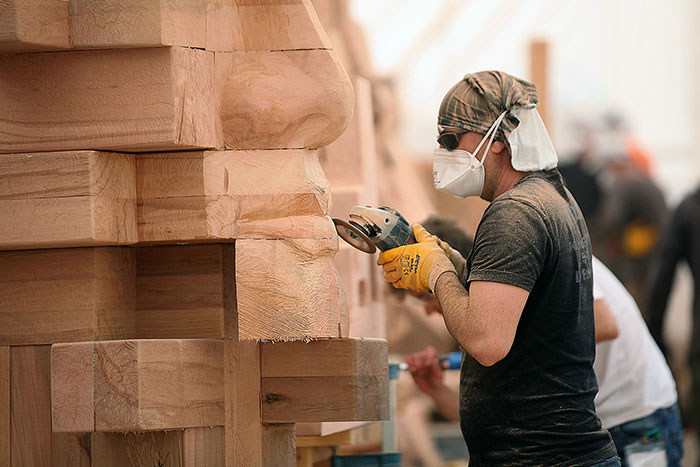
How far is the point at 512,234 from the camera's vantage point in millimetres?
2436

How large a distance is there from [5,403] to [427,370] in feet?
5.28

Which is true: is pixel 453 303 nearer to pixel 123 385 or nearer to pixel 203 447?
pixel 203 447

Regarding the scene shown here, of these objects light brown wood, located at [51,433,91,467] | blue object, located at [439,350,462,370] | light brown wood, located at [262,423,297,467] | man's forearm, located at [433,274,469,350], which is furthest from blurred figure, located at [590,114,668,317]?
light brown wood, located at [51,433,91,467]

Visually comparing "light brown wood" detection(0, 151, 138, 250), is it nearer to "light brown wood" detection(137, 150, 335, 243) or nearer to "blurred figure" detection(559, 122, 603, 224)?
"light brown wood" detection(137, 150, 335, 243)

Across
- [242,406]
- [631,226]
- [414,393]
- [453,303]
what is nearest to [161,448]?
[242,406]

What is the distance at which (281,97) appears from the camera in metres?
2.38

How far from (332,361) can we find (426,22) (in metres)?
7.13

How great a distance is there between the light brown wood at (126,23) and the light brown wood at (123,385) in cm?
65

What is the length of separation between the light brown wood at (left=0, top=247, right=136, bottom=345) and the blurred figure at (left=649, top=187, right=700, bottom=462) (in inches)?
142

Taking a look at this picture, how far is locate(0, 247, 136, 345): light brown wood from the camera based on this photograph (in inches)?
93.2

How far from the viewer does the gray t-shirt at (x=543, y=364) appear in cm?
249

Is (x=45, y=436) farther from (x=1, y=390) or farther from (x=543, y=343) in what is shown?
(x=543, y=343)

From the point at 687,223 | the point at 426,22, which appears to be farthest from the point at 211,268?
the point at 426,22

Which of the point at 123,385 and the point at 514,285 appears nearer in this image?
the point at 123,385
